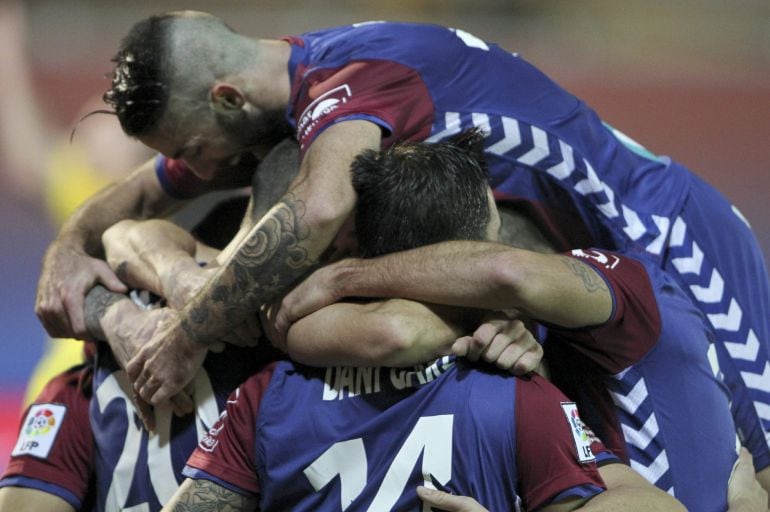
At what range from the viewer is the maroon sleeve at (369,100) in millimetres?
2742

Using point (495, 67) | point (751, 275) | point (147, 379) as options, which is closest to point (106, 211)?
point (147, 379)

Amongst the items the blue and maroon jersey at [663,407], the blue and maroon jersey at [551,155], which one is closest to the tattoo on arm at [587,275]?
the blue and maroon jersey at [663,407]

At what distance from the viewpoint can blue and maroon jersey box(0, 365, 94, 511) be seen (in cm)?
286

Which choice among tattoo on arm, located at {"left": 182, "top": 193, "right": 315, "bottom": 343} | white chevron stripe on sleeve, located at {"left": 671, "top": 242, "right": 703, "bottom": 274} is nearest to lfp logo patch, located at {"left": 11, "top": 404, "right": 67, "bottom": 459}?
tattoo on arm, located at {"left": 182, "top": 193, "right": 315, "bottom": 343}

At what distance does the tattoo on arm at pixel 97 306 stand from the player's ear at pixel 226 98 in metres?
0.53

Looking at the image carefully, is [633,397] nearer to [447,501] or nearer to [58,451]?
[447,501]

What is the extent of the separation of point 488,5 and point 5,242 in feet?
12.1

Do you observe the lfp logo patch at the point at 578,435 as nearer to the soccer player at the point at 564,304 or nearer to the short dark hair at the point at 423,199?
the soccer player at the point at 564,304

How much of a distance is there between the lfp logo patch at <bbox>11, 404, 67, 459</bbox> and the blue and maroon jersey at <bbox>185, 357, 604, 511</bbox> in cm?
63

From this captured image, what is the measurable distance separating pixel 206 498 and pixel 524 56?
20.3 feet

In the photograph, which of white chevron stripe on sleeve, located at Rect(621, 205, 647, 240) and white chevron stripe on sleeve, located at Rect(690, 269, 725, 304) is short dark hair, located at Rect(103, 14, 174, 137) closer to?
white chevron stripe on sleeve, located at Rect(621, 205, 647, 240)

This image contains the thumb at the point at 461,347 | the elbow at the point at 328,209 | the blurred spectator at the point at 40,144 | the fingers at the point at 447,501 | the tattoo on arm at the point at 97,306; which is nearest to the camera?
the fingers at the point at 447,501

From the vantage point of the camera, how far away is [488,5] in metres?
8.55

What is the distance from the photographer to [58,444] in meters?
2.88
